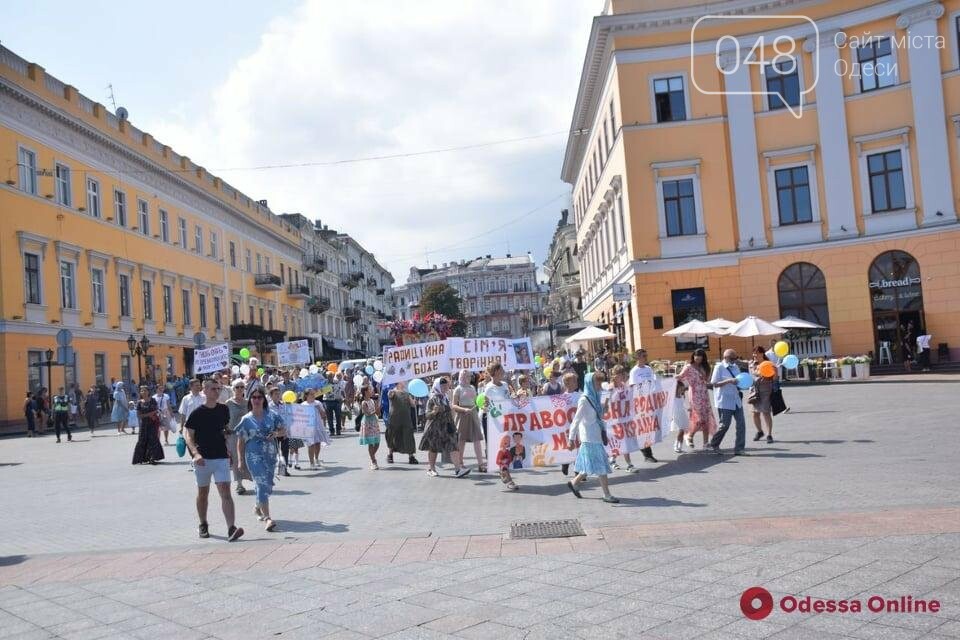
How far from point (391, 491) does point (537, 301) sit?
12740cm

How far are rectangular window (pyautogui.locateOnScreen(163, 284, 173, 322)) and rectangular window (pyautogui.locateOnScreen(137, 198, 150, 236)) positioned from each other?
3326mm

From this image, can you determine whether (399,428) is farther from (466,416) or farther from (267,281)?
(267,281)

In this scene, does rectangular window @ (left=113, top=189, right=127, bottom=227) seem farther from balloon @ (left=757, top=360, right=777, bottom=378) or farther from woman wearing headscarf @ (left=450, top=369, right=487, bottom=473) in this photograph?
balloon @ (left=757, top=360, right=777, bottom=378)

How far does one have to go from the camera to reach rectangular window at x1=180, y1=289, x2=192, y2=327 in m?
44.9

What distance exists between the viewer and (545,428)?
12273mm

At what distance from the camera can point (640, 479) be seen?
1140 cm

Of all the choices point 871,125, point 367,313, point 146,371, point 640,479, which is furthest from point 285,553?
point 367,313

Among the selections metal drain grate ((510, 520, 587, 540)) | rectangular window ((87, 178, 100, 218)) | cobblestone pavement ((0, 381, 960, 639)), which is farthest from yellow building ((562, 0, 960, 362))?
metal drain grate ((510, 520, 587, 540))

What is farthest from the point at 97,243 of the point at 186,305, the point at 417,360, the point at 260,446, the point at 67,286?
the point at 260,446

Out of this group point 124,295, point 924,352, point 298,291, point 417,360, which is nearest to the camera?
point 417,360

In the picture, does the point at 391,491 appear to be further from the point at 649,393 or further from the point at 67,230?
the point at 67,230

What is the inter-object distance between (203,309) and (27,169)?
57.3ft

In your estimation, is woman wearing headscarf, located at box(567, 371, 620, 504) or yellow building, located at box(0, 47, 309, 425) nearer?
woman wearing headscarf, located at box(567, 371, 620, 504)

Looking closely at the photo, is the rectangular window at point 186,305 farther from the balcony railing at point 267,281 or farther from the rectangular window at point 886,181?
the rectangular window at point 886,181
